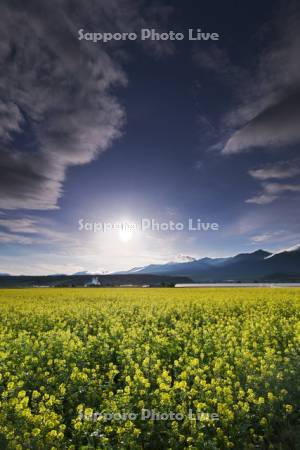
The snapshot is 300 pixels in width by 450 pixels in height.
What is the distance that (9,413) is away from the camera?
5691 mm

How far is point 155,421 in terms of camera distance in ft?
19.4

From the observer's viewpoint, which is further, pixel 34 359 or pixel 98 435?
pixel 34 359

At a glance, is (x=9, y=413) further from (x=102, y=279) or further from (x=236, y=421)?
(x=102, y=279)

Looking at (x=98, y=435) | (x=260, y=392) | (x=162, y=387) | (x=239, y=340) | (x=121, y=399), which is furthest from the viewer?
(x=239, y=340)

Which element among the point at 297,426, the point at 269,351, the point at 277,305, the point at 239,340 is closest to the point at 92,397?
the point at 297,426

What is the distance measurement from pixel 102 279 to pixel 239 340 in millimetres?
127539

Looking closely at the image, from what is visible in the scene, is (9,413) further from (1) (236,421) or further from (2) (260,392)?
(2) (260,392)

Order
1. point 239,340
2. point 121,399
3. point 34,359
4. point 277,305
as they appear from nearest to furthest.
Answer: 1. point 121,399
2. point 34,359
3. point 239,340
4. point 277,305

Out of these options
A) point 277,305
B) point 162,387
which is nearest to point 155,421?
point 162,387

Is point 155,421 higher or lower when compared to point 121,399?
lower

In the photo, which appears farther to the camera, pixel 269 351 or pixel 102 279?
pixel 102 279

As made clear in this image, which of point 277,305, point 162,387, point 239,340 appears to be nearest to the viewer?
point 162,387

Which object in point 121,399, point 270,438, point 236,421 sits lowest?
point 270,438

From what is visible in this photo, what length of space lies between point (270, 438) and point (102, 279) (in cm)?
13205
